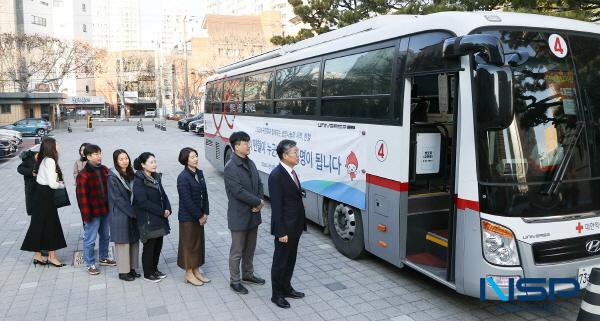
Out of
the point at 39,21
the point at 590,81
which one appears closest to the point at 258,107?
the point at 590,81

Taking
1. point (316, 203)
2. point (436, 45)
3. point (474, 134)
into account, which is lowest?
point (316, 203)

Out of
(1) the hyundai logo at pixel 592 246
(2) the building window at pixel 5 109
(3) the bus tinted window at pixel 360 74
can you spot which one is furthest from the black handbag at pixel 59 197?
(2) the building window at pixel 5 109

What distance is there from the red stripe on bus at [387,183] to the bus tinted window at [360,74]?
1.04 meters

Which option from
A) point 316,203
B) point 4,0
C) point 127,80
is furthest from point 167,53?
point 316,203

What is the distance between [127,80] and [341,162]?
7835cm

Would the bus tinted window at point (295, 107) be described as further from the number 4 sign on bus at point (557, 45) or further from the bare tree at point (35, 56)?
the bare tree at point (35, 56)

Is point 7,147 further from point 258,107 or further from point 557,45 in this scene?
point 557,45

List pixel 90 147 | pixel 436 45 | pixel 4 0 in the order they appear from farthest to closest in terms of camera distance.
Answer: pixel 4 0, pixel 90 147, pixel 436 45

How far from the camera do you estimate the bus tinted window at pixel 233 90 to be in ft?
36.2

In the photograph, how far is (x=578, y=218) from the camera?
4230 millimetres

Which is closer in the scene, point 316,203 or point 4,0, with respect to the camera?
point 316,203

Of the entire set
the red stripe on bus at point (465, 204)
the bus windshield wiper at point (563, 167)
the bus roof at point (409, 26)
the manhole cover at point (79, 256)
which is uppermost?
the bus roof at point (409, 26)

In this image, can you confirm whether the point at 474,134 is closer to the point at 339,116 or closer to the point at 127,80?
the point at 339,116

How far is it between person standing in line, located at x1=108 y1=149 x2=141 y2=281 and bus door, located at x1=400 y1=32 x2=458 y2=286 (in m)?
3.21
